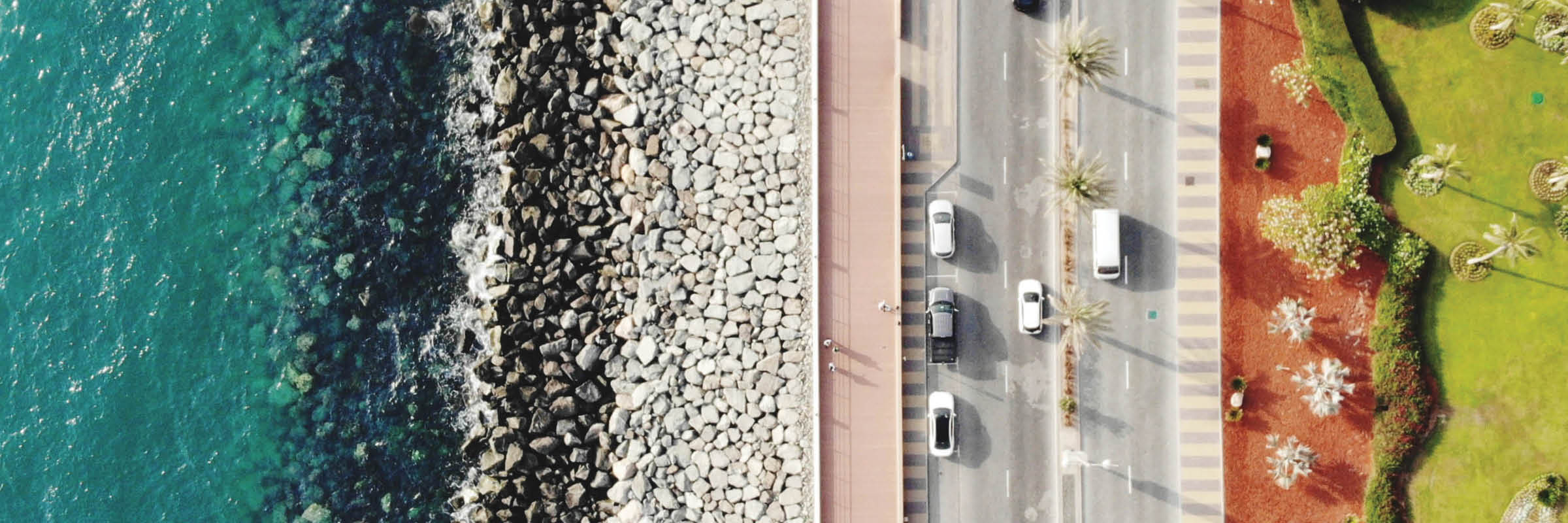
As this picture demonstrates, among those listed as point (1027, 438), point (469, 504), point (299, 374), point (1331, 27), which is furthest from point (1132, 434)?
point (299, 374)

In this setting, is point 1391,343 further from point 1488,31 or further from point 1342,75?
point 1488,31

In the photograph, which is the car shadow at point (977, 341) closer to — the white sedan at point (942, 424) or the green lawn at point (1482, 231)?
the white sedan at point (942, 424)

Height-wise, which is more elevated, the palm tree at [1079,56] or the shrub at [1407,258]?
the palm tree at [1079,56]

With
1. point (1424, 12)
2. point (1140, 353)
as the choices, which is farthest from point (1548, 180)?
point (1140, 353)

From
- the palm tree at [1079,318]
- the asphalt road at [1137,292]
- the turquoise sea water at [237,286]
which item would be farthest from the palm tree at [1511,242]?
the turquoise sea water at [237,286]

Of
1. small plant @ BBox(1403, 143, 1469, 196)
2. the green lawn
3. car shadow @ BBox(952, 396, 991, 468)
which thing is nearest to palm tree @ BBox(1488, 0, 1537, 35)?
the green lawn
